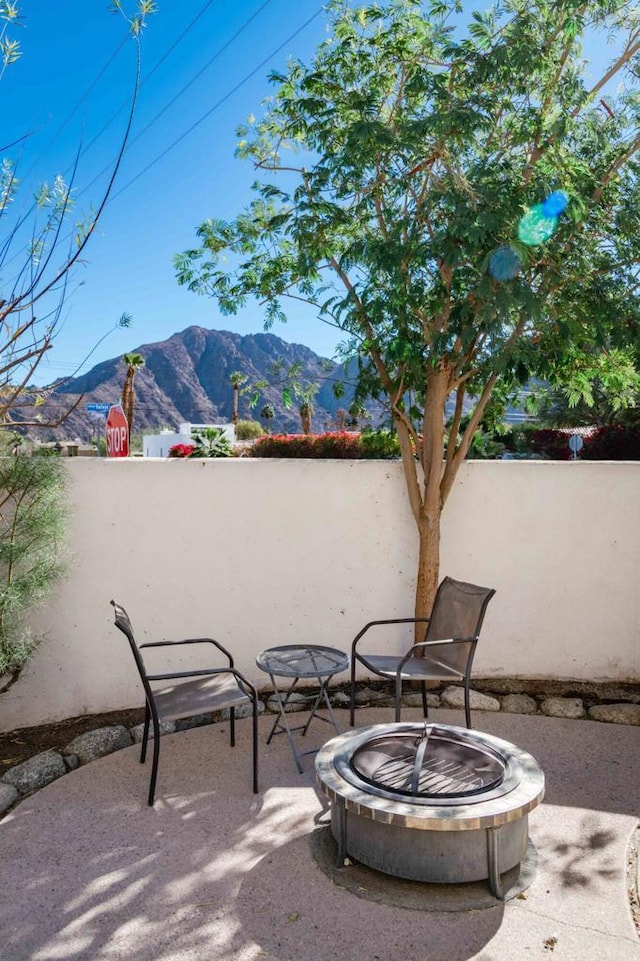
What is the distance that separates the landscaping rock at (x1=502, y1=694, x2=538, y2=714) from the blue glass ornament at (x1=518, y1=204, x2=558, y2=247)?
3015mm

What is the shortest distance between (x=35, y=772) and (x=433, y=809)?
2.20 meters

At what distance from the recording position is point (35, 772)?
3.45m

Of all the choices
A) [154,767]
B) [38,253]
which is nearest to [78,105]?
[38,253]

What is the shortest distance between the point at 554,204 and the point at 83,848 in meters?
4.25

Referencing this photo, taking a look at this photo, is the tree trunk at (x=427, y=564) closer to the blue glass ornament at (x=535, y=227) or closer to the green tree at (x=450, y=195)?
the green tree at (x=450, y=195)

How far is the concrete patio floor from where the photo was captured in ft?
7.32

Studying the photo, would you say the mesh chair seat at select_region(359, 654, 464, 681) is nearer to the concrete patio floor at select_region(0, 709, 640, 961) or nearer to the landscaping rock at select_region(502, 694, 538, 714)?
the concrete patio floor at select_region(0, 709, 640, 961)

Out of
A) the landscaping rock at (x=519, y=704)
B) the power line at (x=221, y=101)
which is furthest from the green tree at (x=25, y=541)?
the landscaping rock at (x=519, y=704)

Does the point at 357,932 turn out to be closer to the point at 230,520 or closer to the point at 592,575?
the point at 230,520

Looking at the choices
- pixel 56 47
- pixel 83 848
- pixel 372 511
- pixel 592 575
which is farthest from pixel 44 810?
pixel 56 47

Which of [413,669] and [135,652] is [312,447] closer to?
[413,669]

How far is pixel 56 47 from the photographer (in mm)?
4371

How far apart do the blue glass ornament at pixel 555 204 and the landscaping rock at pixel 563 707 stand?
3.19m

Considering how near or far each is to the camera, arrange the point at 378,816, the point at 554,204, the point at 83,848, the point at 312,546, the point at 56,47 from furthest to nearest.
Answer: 1. the point at 312,546
2. the point at 56,47
3. the point at 554,204
4. the point at 83,848
5. the point at 378,816
